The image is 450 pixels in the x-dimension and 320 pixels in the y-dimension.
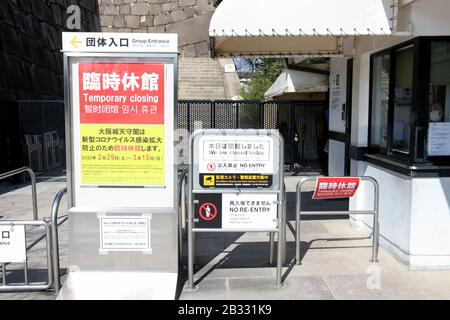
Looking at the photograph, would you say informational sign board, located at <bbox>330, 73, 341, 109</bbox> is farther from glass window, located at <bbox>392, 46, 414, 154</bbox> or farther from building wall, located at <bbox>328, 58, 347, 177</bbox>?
glass window, located at <bbox>392, 46, 414, 154</bbox>

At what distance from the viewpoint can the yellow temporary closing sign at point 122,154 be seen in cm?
412

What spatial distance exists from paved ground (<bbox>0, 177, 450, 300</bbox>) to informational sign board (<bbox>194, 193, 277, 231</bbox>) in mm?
637

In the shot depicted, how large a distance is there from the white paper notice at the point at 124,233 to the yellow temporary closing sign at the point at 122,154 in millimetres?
362

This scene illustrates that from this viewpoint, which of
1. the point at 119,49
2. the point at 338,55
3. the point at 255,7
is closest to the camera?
the point at 119,49

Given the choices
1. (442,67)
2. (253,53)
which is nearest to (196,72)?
(253,53)

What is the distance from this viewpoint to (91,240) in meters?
4.25

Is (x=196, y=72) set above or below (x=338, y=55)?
above

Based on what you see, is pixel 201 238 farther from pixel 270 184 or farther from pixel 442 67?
pixel 442 67

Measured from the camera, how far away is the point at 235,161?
4277 millimetres

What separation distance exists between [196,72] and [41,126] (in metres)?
12.8

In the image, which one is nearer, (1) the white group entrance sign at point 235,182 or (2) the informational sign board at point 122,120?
(2) the informational sign board at point 122,120

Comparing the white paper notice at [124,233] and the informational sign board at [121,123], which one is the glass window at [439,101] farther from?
the white paper notice at [124,233]

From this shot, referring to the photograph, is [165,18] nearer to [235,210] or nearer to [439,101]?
[439,101]

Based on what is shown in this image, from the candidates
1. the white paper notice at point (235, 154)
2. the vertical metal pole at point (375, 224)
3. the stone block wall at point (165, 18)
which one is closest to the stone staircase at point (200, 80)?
the stone block wall at point (165, 18)
